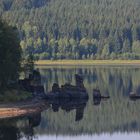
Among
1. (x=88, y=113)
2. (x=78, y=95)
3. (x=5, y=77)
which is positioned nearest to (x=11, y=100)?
(x=5, y=77)

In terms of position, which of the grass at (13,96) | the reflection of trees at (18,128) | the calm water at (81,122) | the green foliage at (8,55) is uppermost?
the green foliage at (8,55)

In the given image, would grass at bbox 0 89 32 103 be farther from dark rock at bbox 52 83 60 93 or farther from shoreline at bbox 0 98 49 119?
dark rock at bbox 52 83 60 93

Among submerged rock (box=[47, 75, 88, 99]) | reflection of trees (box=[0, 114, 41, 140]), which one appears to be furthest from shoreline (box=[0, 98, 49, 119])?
submerged rock (box=[47, 75, 88, 99])

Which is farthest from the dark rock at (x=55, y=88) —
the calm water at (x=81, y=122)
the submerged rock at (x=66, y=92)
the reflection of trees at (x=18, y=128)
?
the reflection of trees at (x=18, y=128)

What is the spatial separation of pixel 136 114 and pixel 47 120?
19.6 metres

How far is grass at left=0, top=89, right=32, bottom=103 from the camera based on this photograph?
3932 inches

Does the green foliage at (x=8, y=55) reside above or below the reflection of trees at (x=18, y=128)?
above

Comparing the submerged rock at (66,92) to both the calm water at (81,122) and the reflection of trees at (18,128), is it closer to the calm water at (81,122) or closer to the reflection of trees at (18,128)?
the calm water at (81,122)

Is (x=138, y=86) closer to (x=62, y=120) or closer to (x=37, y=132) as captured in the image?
(x=62, y=120)

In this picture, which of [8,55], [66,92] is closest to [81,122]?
[8,55]

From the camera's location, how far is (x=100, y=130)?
300 feet

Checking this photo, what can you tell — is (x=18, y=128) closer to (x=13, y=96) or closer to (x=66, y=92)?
(x=13, y=96)

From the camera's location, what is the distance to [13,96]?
4016 inches

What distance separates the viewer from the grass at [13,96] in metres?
99.9
